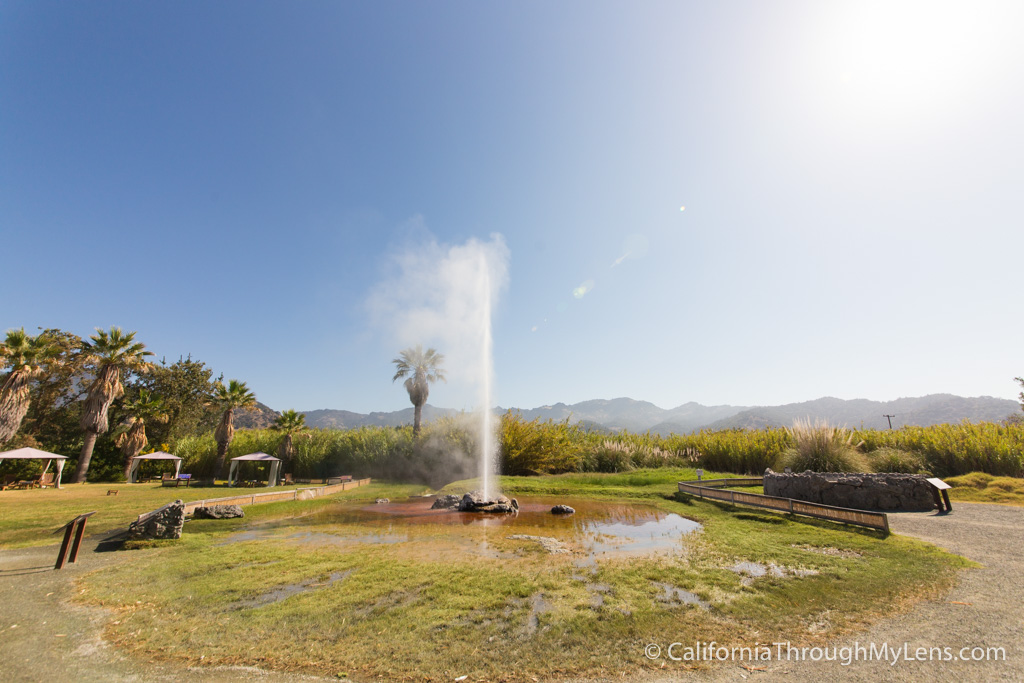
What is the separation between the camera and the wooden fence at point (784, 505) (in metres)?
9.19

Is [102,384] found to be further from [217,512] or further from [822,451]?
[822,451]

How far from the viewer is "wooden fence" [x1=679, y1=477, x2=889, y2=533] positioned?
919cm

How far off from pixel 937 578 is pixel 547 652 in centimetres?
632

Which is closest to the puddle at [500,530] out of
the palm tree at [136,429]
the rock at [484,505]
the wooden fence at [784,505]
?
the rock at [484,505]

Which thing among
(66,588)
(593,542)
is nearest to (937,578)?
(593,542)

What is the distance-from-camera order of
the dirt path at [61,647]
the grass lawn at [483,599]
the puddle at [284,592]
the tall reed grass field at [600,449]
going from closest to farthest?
the dirt path at [61,647] → the grass lawn at [483,599] → the puddle at [284,592] → the tall reed grass field at [600,449]

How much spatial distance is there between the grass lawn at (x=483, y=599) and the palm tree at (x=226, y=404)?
1020 inches

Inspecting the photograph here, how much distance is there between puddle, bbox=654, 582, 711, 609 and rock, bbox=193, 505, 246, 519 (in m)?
13.7

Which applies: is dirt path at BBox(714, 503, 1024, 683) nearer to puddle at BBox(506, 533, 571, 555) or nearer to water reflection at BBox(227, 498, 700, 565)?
water reflection at BBox(227, 498, 700, 565)

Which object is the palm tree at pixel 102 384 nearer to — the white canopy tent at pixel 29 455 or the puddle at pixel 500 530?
the white canopy tent at pixel 29 455

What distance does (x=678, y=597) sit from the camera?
5594 mm

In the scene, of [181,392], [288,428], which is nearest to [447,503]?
[288,428]

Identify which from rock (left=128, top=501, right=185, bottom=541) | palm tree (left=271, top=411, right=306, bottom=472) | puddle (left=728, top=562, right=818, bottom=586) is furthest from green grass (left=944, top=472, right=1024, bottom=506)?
palm tree (left=271, top=411, right=306, bottom=472)

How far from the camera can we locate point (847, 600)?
5.32 m
